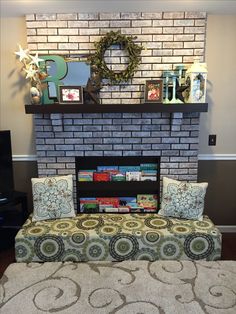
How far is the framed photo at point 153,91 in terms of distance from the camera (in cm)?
249

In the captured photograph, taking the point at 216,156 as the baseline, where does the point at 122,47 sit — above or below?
above

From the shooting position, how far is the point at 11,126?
2.87 m

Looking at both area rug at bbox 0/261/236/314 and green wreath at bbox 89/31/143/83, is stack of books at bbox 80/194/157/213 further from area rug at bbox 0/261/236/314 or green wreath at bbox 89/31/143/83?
green wreath at bbox 89/31/143/83

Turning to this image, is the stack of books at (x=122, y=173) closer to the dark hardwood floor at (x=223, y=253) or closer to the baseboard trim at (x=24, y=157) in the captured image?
the baseboard trim at (x=24, y=157)

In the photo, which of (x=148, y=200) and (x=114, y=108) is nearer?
(x=114, y=108)

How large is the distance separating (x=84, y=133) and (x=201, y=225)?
1.42 meters

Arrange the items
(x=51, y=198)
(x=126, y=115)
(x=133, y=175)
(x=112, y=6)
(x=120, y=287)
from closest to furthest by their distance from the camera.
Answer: (x=120, y=287), (x=112, y=6), (x=51, y=198), (x=126, y=115), (x=133, y=175)

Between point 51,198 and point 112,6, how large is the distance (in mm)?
1816

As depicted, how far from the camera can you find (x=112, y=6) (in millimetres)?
2346

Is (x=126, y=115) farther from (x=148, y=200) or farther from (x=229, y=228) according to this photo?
(x=229, y=228)

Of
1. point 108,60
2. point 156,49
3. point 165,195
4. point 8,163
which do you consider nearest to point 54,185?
point 8,163

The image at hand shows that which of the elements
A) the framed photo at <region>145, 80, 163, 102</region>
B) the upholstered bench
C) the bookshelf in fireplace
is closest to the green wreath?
the framed photo at <region>145, 80, 163, 102</region>

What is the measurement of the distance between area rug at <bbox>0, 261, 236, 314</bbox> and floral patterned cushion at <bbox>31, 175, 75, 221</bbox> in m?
0.47

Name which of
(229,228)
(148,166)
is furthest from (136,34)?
(229,228)
